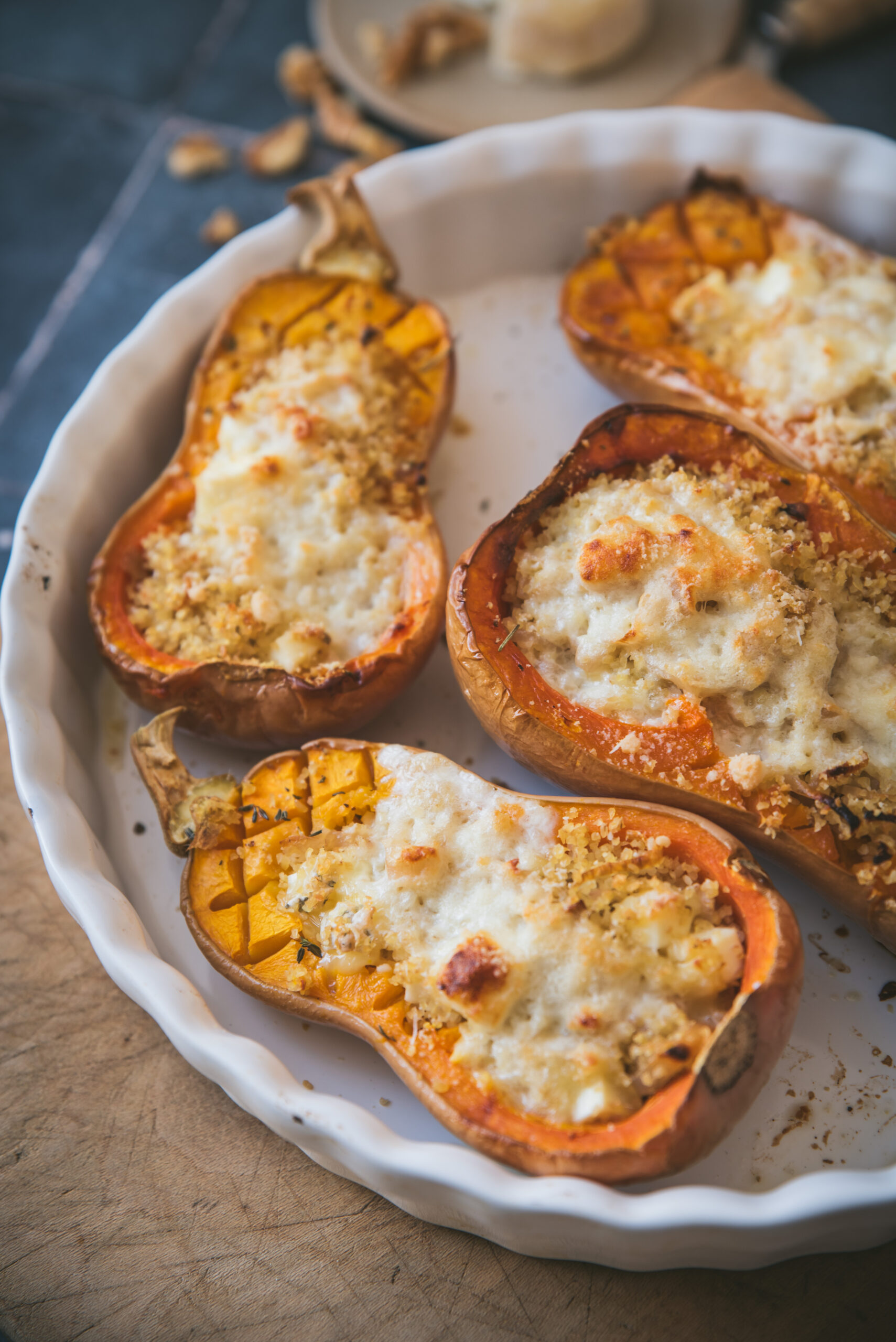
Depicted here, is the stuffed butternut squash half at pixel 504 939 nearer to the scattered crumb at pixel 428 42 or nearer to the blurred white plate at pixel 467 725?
the blurred white plate at pixel 467 725

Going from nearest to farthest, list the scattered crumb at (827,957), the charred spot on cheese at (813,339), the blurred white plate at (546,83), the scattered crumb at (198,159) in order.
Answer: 1. the scattered crumb at (827,957)
2. the charred spot on cheese at (813,339)
3. the blurred white plate at (546,83)
4. the scattered crumb at (198,159)

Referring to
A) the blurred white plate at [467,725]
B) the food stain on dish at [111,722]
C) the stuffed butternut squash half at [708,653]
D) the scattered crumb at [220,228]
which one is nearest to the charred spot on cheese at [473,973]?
the blurred white plate at [467,725]

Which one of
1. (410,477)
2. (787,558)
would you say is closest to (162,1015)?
(410,477)

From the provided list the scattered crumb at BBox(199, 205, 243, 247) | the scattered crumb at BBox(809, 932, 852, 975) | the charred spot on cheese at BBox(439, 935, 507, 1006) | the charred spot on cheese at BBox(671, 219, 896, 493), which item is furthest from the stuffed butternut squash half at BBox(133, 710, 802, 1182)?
the scattered crumb at BBox(199, 205, 243, 247)

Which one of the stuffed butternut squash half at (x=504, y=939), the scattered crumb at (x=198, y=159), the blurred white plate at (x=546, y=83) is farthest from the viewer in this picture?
the scattered crumb at (x=198, y=159)

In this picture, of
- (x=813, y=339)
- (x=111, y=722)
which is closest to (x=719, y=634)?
(x=813, y=339)

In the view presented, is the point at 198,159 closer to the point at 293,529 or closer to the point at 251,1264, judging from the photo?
the point at 293,529

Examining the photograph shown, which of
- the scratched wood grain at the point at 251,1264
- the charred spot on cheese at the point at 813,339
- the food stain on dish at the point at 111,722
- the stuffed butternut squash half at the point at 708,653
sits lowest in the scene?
the scratched wood grain at the point at 251,1264

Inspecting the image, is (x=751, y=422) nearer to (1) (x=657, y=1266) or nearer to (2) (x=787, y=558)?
(2) (x=787, y=558)
